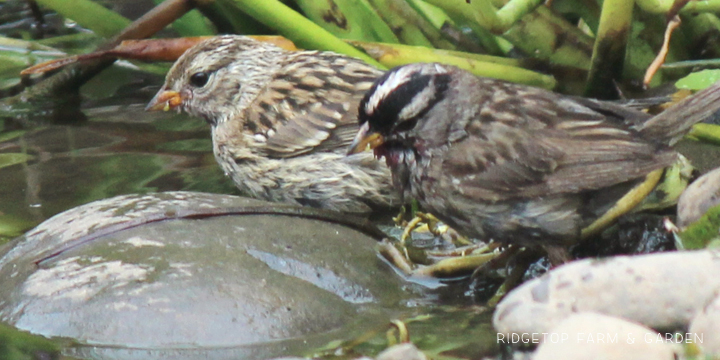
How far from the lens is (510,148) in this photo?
4328 millimetres

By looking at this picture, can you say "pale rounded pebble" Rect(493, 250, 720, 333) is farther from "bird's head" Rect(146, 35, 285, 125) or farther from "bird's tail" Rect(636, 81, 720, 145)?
"bird's head" Rect(146, 35, 285, 125)

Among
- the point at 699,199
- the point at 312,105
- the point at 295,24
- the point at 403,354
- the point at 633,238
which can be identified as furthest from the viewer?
the point at 295,24

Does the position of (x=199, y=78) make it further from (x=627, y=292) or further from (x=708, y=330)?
(x=708, y=330)

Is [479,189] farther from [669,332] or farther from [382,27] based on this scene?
[382,27]

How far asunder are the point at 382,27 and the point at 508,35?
0.80 meters

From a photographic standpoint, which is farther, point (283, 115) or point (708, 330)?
point (283, 115)

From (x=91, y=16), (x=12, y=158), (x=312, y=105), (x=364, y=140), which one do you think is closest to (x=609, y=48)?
(x=312, y=105)

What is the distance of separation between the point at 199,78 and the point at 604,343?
12.7 ft

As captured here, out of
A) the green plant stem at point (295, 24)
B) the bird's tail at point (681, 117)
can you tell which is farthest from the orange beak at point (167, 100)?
the bird's tail at point (681, 117)

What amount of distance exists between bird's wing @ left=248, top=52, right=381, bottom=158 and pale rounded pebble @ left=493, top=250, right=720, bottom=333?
225cm

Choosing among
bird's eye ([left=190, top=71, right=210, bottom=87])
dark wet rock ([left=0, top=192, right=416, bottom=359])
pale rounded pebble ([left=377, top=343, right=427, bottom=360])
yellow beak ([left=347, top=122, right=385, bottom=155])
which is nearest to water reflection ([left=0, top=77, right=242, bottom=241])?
bird's eye ([left=190, top=71, right=210, bottom=87])

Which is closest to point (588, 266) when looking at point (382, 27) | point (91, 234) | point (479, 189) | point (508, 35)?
point (479, 189)

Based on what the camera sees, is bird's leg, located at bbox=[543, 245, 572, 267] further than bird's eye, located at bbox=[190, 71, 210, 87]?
No

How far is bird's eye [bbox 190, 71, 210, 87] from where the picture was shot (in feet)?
20.5
